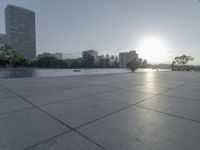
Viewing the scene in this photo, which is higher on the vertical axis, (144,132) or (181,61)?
(181,61)

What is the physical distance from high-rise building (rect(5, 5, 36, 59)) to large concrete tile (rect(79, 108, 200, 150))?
4078 inches

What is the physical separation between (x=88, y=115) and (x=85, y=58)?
305 ft

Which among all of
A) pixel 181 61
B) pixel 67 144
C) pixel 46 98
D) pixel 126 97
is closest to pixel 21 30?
pixel 181 61

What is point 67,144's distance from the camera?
5.06 feet

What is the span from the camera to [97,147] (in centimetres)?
149

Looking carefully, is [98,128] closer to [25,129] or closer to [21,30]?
[25,129]

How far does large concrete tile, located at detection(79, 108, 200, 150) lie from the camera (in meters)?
1.53

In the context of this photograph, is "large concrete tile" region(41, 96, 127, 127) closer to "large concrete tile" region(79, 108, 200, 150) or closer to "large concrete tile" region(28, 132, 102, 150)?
"large concrete tile" region(79, 108, 200, 150)

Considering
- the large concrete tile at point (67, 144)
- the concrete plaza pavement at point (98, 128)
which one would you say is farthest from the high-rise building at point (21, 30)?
the large concrete tile at point (67, 144)

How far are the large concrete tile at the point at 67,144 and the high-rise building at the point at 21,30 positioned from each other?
10353cm

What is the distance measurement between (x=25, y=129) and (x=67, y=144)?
0.81 metres

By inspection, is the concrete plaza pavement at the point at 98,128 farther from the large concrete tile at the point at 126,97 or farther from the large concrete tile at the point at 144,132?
the large concrete tile at the point at 126,97

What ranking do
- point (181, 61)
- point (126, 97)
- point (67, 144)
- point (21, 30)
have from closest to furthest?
point (67, 144) < point (126, 97) < point (181, 61) < point (21, 30)

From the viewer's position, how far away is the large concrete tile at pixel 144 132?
1534 millimetres
